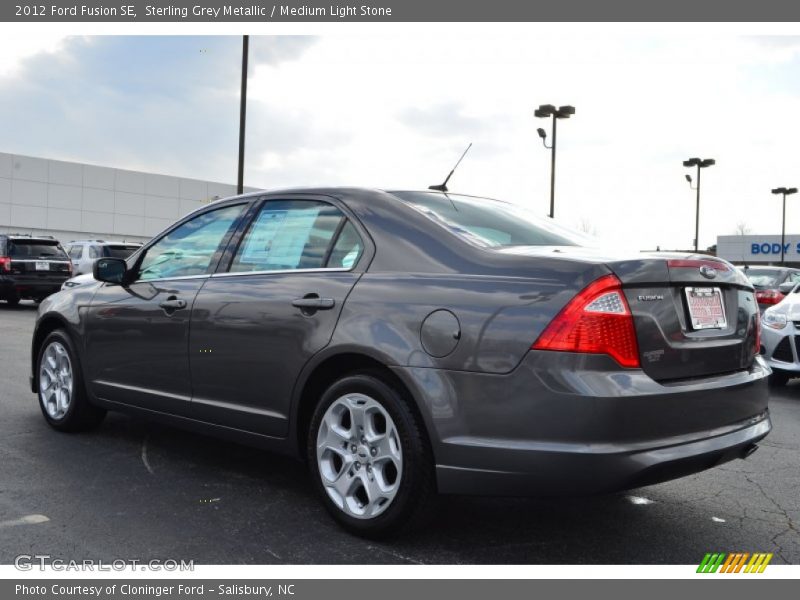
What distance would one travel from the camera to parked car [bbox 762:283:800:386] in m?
8.21

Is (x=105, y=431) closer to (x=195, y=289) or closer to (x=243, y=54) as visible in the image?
(x=195, y=289)

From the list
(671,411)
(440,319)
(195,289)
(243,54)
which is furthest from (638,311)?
(243,54)

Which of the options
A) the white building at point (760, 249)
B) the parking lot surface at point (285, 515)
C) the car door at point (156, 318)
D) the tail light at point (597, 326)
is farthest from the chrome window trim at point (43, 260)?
the white building at point (760, 249)

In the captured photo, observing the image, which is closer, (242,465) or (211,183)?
(242,465)

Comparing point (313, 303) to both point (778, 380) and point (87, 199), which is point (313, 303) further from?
point (87, 199)

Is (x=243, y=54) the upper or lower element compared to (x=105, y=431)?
upper

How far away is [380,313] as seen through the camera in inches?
137

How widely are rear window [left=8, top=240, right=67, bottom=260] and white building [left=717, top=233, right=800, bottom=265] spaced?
5917cm

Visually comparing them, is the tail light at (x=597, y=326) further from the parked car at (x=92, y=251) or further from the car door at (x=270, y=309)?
the parked car at (x=92, y=251)

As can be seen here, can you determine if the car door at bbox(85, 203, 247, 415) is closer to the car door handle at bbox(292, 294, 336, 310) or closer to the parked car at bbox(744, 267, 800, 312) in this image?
the car door handle at bbox(292, 294, 336, 310)

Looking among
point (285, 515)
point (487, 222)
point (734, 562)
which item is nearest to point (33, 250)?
point (285, 515)

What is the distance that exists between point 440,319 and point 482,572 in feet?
3.41

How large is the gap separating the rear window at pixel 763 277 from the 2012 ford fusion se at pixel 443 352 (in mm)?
12948
